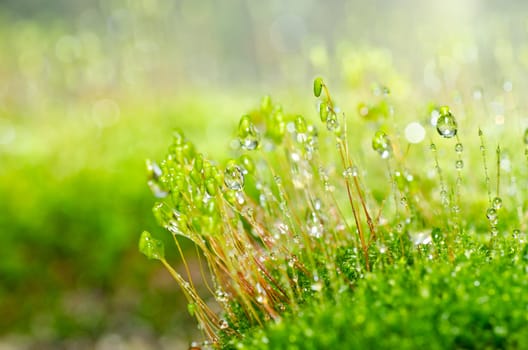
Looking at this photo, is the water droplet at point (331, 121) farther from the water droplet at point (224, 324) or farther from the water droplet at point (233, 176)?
the water droplet at point (224, 324)

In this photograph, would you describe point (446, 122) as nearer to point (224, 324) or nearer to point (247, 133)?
point (247, 133)

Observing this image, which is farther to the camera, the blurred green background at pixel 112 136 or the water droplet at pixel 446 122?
the blurred green background at pixel 112 136

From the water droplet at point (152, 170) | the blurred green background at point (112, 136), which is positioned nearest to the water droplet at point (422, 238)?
the water droplet at point (152, 170)

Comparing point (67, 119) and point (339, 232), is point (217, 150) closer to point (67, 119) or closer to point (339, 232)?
point (339, 232)

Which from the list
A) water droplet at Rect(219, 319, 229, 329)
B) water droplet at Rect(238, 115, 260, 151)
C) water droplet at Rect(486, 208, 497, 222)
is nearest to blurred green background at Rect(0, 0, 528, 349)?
water droplet at Rect(219, 319, 229, 329)

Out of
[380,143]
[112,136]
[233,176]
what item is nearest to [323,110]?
[380,143]

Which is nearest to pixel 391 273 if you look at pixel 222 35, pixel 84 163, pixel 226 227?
pixel 226 227
